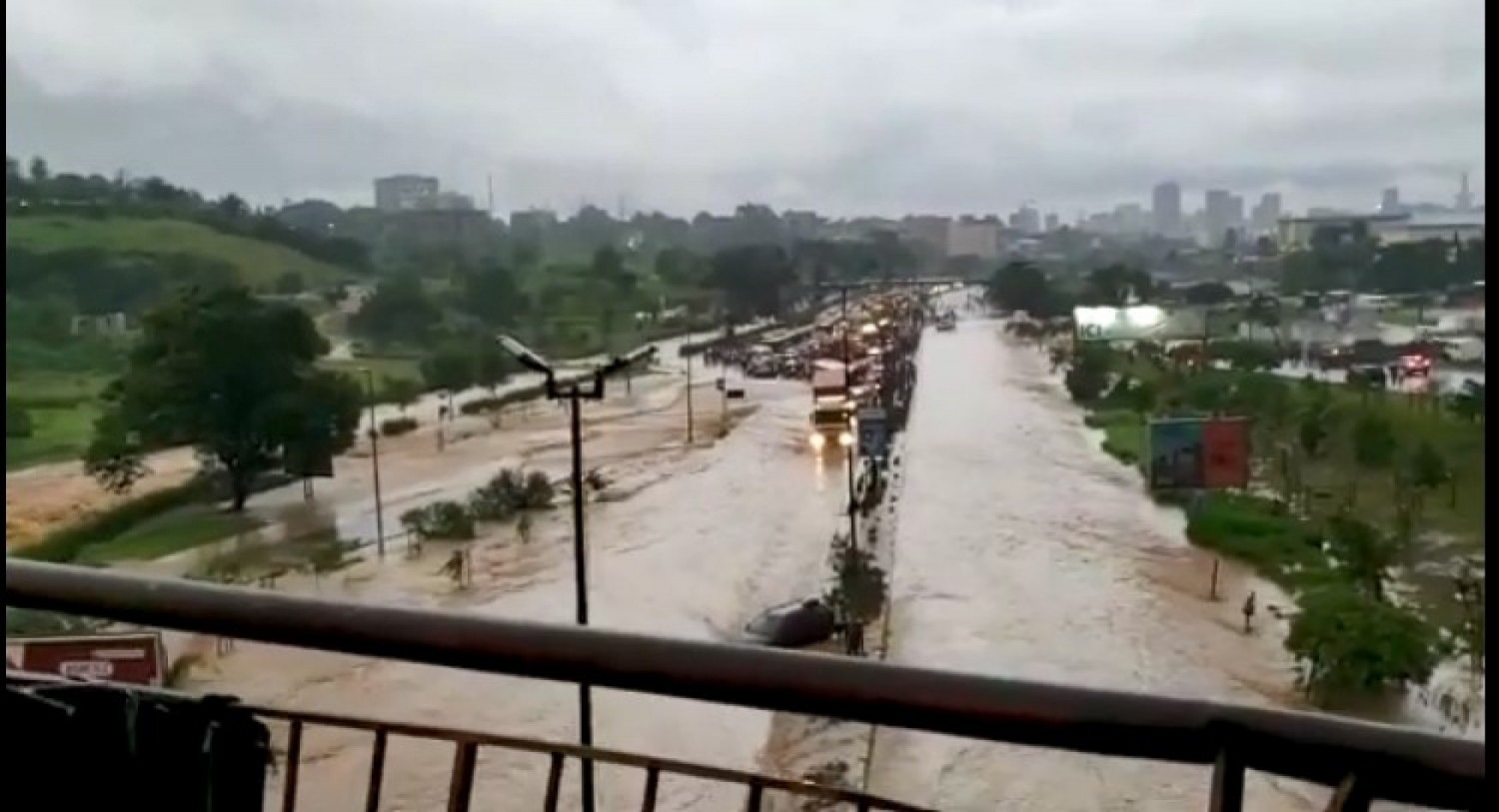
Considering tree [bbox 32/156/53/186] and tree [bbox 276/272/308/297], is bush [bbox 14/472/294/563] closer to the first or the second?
tree [bbox 276/272/308/297]

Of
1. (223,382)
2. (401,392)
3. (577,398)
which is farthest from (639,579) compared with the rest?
(223,382)

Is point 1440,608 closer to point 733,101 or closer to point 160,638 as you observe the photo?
point 733,101

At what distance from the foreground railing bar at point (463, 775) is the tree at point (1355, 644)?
1.21 metres

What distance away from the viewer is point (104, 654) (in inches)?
78.0

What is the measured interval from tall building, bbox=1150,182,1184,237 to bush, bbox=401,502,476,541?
4.12 ft

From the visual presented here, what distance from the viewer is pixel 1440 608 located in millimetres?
1956

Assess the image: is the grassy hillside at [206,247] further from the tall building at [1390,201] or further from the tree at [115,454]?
the tall building at [1390,201]

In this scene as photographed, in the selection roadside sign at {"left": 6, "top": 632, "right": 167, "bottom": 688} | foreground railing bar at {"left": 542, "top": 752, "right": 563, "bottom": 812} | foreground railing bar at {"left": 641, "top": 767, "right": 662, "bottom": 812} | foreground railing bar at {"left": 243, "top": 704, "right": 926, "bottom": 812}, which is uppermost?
foreground railing bar at {"left": 243, "top": 704, "right": 926, "bottom": 812}

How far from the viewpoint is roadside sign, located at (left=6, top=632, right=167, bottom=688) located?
178 centimetres

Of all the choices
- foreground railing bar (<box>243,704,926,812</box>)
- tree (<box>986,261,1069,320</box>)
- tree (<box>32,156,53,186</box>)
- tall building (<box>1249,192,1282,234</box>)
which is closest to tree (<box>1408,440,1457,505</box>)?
tall building (<box>1249,192,1282,234</box>)

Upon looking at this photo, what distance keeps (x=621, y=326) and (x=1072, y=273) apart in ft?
2.52

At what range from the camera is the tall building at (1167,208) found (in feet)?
8.52

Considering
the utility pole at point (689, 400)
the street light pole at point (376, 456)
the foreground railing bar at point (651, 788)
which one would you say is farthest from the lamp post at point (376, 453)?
the foreground railing bar at point (651, 788)

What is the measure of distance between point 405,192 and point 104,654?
1097 mm
